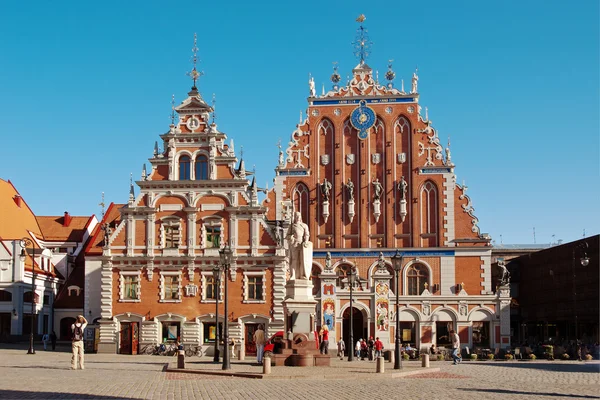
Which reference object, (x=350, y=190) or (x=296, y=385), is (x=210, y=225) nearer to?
(x=350, y=190)

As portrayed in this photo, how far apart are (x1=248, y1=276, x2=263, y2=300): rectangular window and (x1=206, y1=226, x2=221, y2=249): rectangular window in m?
3.21

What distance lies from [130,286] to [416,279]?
20.4 m

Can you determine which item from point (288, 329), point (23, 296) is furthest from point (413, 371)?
point (23, 296)

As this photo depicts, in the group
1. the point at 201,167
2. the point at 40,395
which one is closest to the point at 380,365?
the point at 40,395

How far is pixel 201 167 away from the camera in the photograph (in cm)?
5394

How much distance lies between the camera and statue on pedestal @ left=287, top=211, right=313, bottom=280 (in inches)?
1355

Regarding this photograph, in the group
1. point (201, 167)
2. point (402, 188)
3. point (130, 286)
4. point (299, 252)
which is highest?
point (201, 167)

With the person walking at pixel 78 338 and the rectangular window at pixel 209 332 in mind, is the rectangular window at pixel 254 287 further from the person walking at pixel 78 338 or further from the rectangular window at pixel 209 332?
the person walking at pixel 78 338

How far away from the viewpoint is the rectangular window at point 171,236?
53.6m

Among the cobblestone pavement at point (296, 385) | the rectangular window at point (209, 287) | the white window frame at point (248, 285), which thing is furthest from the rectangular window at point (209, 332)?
the cobblestone pavement at point (296, 385)

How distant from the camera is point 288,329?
110 ft

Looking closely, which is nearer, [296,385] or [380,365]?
[296,385]

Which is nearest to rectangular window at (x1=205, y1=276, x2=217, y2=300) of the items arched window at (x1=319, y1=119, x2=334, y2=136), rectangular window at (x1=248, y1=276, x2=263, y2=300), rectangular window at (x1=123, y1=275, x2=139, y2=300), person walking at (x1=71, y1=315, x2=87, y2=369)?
rectangular window at (x1=248, y1=276, x2=263, y2=300)

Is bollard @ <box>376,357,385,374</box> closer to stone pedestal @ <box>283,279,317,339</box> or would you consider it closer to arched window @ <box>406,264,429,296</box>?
stone pedestal @ <box>283,279,317,339</box>
